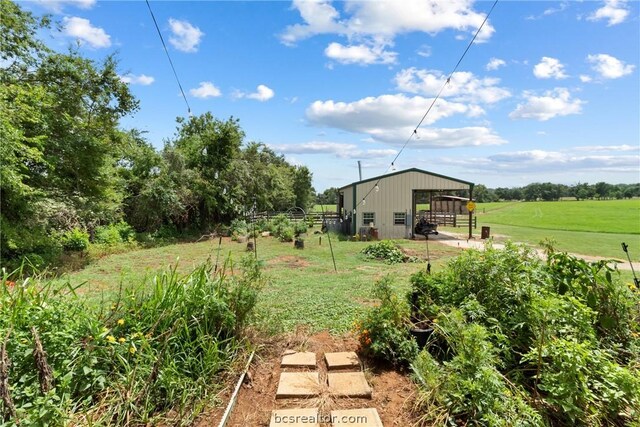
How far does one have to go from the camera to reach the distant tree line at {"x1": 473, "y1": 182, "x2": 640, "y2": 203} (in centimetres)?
5050

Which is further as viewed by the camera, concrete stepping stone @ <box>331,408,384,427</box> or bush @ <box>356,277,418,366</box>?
bush @ <box>356,277,418,366</box>

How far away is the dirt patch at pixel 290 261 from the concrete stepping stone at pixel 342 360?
6.03 meters

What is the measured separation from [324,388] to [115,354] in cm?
158

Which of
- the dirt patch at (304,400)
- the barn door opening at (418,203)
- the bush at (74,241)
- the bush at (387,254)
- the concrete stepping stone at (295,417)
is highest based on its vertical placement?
the barn door opening at (418,203)

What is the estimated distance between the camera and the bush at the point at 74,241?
405 inches

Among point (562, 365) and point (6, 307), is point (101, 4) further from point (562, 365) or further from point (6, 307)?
point (562, 365)

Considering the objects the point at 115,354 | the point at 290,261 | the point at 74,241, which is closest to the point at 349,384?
the point at 115,354

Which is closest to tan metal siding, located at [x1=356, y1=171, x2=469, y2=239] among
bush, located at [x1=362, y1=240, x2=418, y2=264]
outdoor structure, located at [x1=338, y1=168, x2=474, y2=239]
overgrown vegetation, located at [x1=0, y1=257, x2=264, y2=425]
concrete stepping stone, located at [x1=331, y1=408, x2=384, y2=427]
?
outdoor structure, located at [x1=338, y1=168, x2=474, y2=239]

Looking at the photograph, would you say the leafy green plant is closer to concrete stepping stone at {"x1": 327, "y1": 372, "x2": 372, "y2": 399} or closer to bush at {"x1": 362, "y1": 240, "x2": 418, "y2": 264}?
concrete stepping stone at {"x1": 327, "y1": 372, "x2": 372, "y2": 399}

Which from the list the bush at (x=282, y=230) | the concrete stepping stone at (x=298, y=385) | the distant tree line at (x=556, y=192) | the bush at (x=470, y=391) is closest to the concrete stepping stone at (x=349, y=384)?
the concrete stepping stone at (x=298, y=385)

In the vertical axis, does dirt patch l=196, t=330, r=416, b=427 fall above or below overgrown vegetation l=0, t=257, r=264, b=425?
below

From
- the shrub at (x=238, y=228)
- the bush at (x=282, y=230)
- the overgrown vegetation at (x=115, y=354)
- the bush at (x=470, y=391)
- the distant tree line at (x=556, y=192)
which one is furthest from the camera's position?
the distant tree line at (x=556, y=192)

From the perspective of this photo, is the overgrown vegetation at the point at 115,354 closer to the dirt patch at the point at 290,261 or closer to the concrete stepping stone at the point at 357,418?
the concrete stepping stone at the point at 357,418

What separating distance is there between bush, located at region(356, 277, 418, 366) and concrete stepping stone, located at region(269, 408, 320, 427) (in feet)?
2.85
